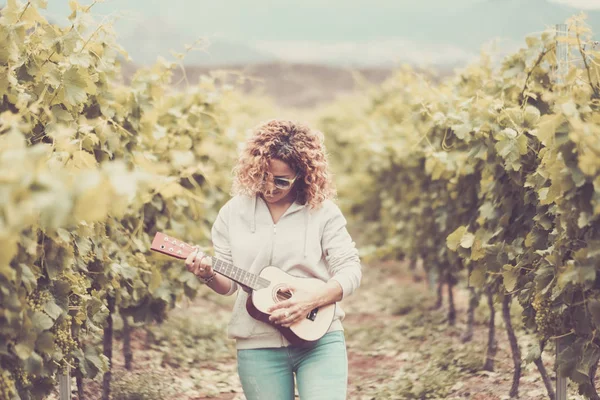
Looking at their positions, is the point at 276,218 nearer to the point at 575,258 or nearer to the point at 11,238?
the point at 575,258

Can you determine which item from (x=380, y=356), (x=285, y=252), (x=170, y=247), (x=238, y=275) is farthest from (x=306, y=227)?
(x=380, y=356)

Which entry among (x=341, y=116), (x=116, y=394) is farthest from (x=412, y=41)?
(x=116, y=394)

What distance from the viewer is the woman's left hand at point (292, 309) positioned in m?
3.30

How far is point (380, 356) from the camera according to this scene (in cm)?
633

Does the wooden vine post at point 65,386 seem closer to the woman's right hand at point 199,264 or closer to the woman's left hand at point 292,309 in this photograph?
the woman's right hand at point 199,264

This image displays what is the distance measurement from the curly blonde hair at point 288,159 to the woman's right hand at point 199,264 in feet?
1.39

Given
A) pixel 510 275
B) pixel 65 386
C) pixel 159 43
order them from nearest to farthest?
pixel 65 386
pixel 510 275
pixel 159 43

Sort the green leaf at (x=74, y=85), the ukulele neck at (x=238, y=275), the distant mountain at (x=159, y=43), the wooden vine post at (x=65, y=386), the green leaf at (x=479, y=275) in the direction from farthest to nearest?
the distant mountain at (x=159, y=43) < the green leaf at (x=479, y=275) < the wooden vine post at (x=65, y=386) < the green leaf at (x=74, y=85) < the ukulele neck at (x=238, y=275)

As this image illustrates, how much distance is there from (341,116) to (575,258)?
1369 cm

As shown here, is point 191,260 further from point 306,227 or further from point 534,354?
point 534,354

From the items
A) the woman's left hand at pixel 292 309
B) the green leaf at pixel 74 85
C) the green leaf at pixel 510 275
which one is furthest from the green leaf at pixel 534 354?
the green leaf at pixel 74 85

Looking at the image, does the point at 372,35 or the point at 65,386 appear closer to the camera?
the point at 65,386

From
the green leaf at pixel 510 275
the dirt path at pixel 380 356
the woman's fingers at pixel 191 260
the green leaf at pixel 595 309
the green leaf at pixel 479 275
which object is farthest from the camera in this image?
the dirt path at pixel 380 356

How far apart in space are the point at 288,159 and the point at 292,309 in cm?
73
